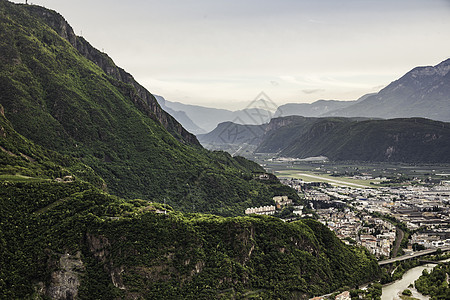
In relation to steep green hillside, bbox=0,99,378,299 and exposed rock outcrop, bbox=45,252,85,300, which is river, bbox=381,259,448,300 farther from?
exposed rock outcrop, bbox=45,252,85,300

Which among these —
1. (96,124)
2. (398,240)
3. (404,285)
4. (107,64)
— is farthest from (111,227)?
(107,64)

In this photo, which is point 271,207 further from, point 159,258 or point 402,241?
point 159,258

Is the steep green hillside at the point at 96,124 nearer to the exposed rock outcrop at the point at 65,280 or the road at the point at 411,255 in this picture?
the road at the point at 411,255

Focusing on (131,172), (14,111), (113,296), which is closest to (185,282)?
(113,296)

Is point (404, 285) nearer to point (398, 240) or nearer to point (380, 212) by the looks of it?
point (398, 240)

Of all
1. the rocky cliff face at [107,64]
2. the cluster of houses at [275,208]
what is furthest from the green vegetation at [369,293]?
the rocky cliff face at [107,64]

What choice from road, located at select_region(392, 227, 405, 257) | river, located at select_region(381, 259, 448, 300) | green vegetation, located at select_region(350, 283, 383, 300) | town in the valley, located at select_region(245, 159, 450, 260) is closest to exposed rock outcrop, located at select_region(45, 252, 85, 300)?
green vegetation, located at select_region(350, 283, 383, 300)
